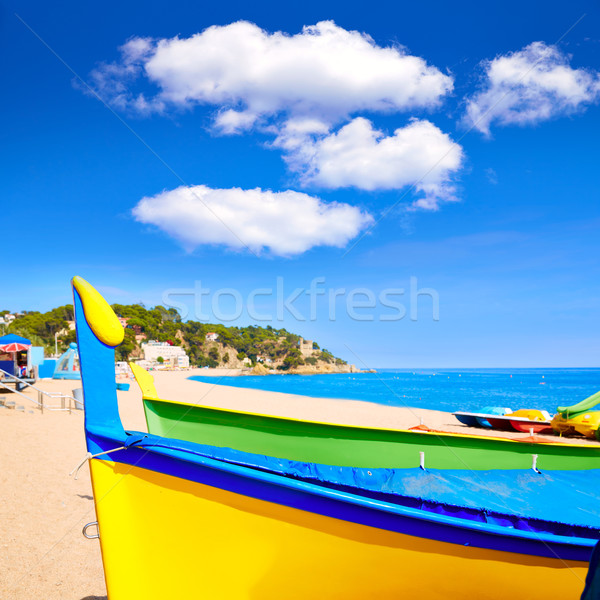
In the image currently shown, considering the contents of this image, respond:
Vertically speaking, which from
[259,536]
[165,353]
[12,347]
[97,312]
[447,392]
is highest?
[12,347]

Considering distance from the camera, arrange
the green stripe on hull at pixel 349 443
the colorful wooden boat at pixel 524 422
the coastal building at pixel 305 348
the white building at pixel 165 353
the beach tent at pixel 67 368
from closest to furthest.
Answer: the green stripe on hull at pixel 349 443
the colorful wooden boat at pixel 524 422
the beach tent at pixel 67 368
the white building at pixel 165 353
the coastal building at pixel 305 348

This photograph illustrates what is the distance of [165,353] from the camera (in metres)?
61.5

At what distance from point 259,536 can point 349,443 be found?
8.48ft

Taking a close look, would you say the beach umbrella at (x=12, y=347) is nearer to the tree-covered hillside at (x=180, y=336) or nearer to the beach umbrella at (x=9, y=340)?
the beach umbrella at (x=9, y=340)

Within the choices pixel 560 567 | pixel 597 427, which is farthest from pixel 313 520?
pixel 597 427

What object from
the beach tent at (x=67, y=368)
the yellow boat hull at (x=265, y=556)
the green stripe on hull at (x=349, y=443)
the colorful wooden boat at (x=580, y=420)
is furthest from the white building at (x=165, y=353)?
the yellow boat hull at (x=265, y=556)

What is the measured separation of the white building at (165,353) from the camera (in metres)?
53.6

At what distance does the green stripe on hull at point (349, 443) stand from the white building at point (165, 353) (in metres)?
50.1

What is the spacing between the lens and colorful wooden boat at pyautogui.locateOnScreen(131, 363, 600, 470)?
4488 millimetres

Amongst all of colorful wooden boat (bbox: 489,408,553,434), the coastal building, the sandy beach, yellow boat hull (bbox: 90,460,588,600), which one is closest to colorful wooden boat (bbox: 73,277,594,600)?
yellow boat hull (bbox: 90,460,588,600)

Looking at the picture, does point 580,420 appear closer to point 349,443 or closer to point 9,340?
point 349,443

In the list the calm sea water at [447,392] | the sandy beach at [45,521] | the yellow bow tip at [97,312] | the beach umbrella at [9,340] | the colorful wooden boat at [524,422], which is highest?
the beach umbrella at [9,340]

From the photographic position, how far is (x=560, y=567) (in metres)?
2.29

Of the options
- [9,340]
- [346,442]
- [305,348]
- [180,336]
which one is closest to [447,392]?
[180,336]
